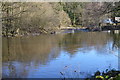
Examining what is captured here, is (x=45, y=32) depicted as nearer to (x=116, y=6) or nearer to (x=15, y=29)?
(x=15, y=29)

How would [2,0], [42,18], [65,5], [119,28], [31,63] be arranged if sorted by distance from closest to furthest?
[2,0] → [31,63] → [42,18] → [119,28] → [65,5]

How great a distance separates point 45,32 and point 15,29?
15.1 ft

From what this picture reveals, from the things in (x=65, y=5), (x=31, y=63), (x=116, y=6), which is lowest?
(x=31, y=63)

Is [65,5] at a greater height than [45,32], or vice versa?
[65,5]

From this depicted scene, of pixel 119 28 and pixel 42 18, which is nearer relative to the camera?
pixel 42 18

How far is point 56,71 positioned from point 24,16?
16.2 metres

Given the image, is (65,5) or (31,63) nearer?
(31,63)

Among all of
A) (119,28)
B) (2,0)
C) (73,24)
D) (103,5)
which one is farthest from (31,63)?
(73,24)

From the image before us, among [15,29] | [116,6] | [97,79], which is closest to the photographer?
[97,79]

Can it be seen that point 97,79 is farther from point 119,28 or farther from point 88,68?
point 119,28

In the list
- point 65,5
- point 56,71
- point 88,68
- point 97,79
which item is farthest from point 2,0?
point 65,5

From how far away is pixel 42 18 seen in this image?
26.1m

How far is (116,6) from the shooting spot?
21.2 feet

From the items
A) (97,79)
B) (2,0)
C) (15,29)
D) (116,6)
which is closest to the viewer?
(97,79)
